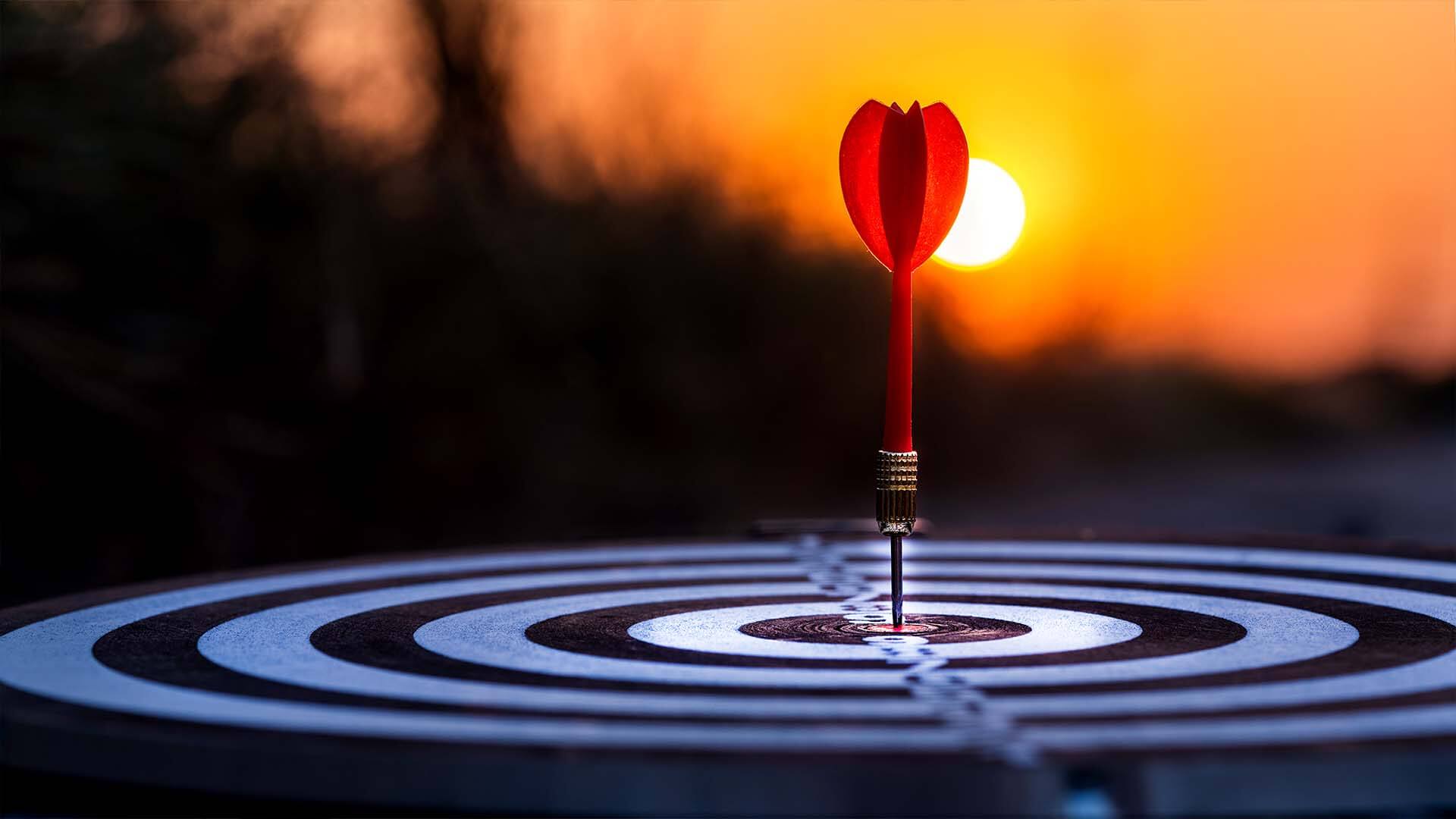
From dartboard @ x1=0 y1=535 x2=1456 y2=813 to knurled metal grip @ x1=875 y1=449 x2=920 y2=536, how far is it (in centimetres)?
33

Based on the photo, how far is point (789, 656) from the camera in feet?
12.9

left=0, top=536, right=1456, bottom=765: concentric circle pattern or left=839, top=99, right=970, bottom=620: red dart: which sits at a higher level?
left=839, top=99, right=970, bottom=620: red dart

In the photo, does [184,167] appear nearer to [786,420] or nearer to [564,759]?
[786,420]

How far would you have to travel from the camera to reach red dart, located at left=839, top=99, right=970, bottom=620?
14.2 feet

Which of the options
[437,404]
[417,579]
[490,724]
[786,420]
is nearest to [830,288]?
[786,420]

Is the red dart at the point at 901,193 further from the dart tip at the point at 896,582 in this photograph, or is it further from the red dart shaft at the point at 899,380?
the dart tip at the point at 896,582

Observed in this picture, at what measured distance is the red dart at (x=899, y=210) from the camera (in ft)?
14.2

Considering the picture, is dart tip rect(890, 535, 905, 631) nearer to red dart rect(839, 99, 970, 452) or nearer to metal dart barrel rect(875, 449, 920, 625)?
metal dart barrel rect(875, 449, 920, 625)

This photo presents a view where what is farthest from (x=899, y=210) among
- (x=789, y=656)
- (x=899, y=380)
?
(x=789, y=656)

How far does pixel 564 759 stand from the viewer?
8.85 feet

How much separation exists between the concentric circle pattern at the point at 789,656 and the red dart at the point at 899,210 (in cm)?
42

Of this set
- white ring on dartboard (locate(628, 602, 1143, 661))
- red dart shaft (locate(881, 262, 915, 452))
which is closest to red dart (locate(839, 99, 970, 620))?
red dart shaft (locate(881, 262, 915, 452))

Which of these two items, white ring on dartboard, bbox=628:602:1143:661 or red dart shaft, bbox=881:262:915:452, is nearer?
white ring on dartboard, bbox=628:602:1143:661

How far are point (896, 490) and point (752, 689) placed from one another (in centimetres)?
106
